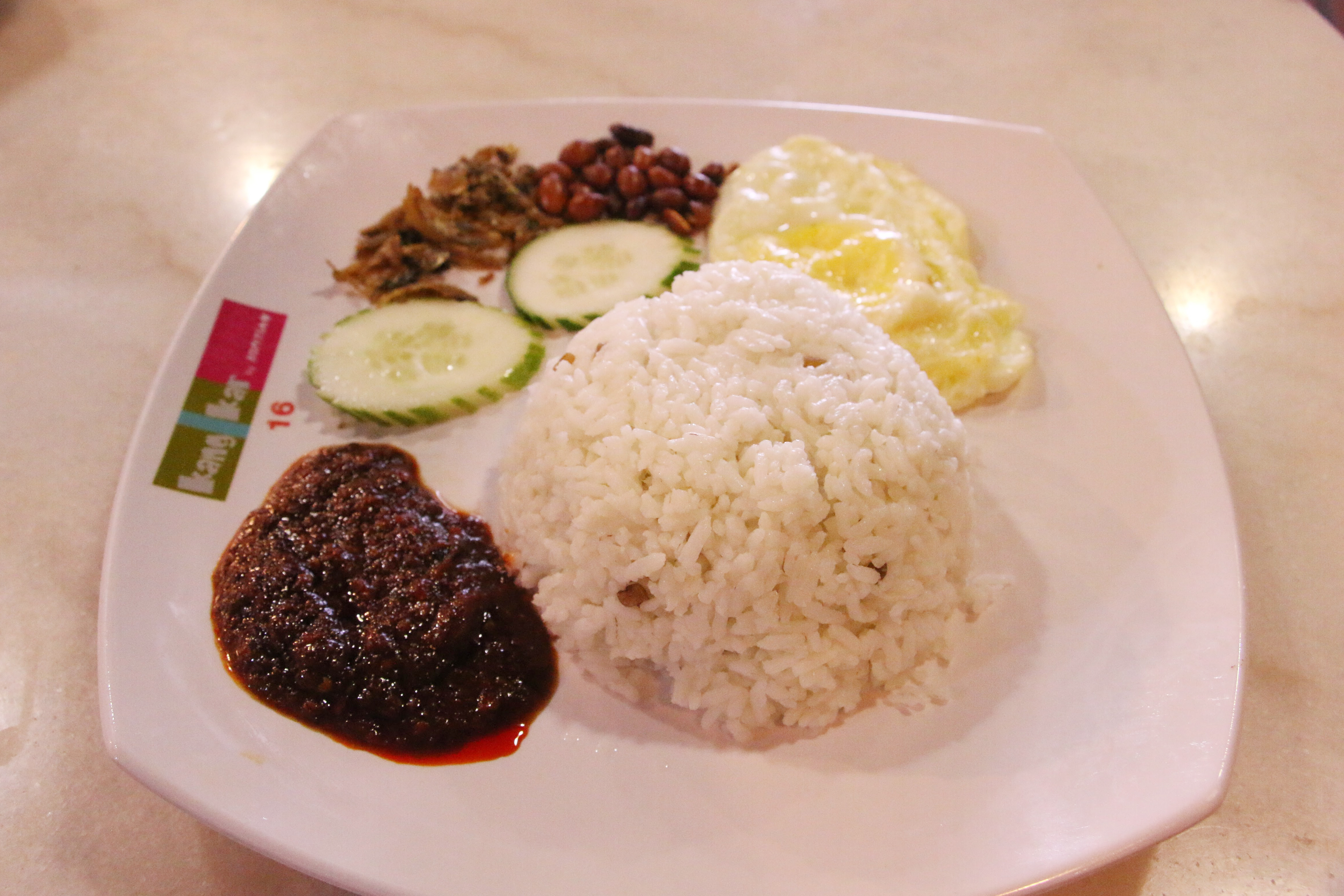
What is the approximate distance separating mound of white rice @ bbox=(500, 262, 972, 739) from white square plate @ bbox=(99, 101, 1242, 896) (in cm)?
14

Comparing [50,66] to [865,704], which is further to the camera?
[50,66]

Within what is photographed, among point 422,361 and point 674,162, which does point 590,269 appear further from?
point 422,361

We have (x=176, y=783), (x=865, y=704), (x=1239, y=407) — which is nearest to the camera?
(x=176, y=783)

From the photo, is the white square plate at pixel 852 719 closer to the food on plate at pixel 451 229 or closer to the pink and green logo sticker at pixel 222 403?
the pink and green logo sticker at pixel 222 403

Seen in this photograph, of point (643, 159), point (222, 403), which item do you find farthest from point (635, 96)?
point (222, 403)

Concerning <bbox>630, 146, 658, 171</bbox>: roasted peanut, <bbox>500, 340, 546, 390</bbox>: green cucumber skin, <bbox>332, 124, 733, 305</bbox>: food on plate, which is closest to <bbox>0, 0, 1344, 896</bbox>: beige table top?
<bbox>332, 124, 733, 305</bbox>: food on plate

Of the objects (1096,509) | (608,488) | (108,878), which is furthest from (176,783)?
(1096,509)

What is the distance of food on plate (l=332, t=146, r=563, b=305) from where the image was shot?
3189 millimetres

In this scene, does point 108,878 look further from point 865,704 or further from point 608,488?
point 865,704

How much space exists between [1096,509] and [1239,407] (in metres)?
1.03

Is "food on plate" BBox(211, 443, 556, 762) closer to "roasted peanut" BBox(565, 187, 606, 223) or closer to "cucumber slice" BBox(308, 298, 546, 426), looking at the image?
"cucumber slice" BBox(308, 298, 546, 426)

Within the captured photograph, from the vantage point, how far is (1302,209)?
3.71 m

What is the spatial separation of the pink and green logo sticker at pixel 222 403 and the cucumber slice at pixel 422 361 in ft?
0.62

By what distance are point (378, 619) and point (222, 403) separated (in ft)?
3.37
